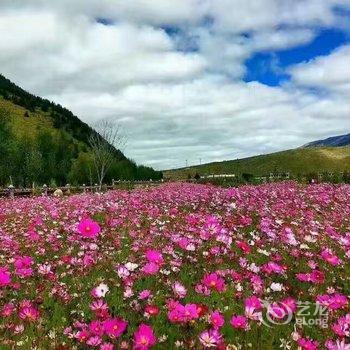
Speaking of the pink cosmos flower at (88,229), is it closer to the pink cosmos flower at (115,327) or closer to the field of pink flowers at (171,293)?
the field of pink flowers at (171,293)

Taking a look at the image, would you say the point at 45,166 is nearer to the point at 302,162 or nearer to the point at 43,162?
the point at 43,162

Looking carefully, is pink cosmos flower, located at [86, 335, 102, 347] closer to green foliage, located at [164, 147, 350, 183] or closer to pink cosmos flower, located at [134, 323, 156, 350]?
pink cosmos flower, located at [134, 323, 156, 350]

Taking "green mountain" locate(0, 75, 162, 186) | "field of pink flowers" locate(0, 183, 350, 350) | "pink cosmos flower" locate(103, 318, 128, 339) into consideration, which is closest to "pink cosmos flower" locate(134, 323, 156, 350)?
"field of pink flowers" locate(0, 183, 350, 350)

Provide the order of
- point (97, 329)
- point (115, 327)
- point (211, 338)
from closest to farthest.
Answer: point (211, 338), point (115, 327), point (97, 329)

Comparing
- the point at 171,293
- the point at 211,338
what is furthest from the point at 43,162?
the point at 211,338

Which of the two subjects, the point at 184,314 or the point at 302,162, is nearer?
the point at 184,314

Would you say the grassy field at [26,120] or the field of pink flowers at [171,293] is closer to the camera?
the field of pink flowers at [171,293]

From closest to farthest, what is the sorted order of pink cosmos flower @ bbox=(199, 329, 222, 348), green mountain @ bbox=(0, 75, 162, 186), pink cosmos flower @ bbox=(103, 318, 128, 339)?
pink cosmos flower @ bbox=(199, 329, 222, 348) < pink cosmos flower @ bbox=(103, 318, 128, 339) < green mountain @ bbox=(0, 75, 162, 186)

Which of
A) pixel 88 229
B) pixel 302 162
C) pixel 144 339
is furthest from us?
pixel 302 162

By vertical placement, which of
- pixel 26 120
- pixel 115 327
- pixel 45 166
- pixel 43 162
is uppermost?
pixel 26 120

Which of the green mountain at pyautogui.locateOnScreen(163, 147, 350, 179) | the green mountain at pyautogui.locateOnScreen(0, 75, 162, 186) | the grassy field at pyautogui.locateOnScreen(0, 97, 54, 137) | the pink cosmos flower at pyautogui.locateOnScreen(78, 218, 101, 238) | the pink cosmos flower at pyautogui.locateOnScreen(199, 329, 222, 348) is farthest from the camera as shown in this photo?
the green mountain at pyautogui.locateOnScreen(163, 147, 350, 179)

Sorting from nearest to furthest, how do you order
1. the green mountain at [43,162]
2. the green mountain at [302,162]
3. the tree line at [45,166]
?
the tree line at [45,166] < the green mountain at [43,162] < the green mountain at [302,162]

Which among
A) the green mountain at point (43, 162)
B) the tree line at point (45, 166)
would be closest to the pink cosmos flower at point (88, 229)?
the green mountain at point (43, 162)

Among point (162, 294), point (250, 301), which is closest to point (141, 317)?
point (162, 294)
